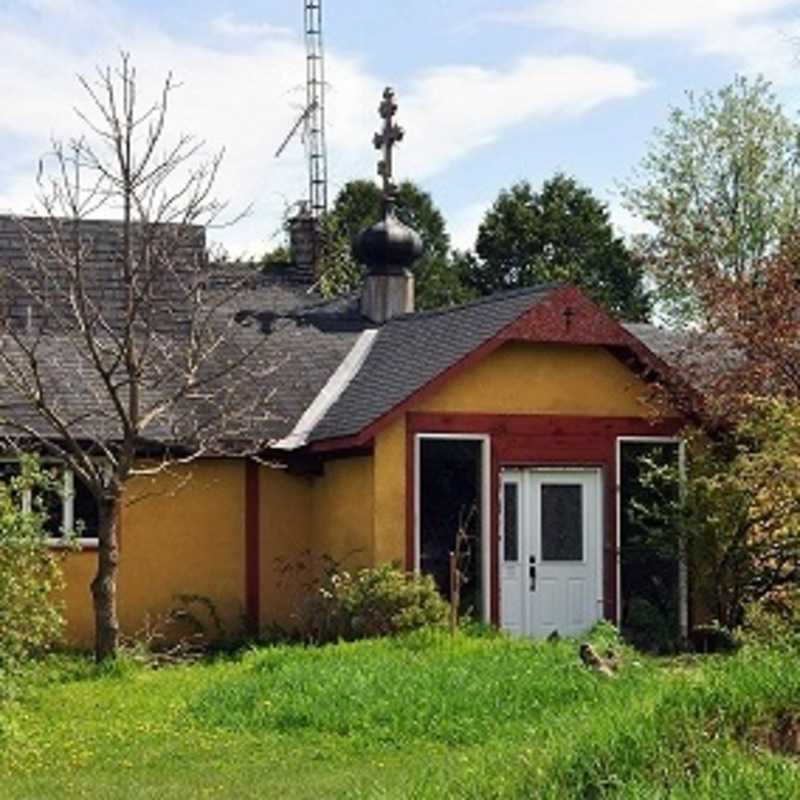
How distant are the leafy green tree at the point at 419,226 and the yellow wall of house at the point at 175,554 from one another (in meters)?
25.3

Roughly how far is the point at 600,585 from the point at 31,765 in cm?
1113

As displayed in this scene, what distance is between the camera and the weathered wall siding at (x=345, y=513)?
70.9ft

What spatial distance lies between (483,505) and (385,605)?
222 cm

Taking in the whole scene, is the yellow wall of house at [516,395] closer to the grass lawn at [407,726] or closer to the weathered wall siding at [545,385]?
the weathered wall siding at [545,385]

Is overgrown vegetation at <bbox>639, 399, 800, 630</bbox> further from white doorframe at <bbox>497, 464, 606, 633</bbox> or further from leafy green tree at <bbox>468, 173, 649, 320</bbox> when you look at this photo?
leafy green tree at <bbox>468, 173, 649, 320</bbox>

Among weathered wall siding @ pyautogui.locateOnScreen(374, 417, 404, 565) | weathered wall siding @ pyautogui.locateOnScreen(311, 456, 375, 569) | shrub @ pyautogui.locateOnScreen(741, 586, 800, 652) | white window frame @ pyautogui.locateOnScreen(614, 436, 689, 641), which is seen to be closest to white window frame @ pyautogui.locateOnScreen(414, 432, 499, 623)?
weathered wall siding @ pyautogui.locateOnScreen(374, 417, 404, 565)

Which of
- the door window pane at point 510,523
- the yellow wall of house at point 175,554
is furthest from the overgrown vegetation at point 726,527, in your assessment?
A: the yellow wall of house at point 175,554

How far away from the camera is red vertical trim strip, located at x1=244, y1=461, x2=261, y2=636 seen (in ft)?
75.1

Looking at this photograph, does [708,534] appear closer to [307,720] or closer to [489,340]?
[489,340]

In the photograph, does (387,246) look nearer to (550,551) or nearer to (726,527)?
(550,551)

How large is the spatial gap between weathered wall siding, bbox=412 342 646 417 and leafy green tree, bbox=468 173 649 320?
2982 centimetres

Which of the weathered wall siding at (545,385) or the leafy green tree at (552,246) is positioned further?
the leafy green tree at (552,246)

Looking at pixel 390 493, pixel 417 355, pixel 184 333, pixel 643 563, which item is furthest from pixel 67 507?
pixel 643 563

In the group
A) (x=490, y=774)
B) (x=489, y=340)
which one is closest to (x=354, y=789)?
(x=490, y=774)
